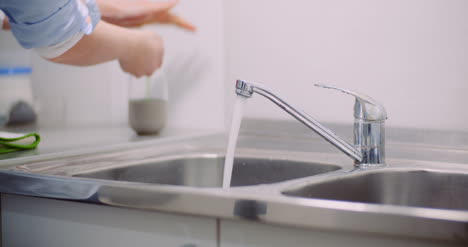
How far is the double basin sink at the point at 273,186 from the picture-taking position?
61 centimetres

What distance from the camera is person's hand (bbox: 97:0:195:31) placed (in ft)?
5.09

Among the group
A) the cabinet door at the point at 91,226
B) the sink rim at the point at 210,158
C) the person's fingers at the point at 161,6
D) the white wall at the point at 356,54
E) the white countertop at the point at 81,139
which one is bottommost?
the cabinet door at the point at 91,226

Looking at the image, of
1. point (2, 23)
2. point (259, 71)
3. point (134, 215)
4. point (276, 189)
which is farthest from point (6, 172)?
point (2, 23)

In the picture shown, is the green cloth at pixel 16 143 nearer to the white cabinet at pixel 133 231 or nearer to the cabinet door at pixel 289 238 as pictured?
the white cabinet at pixel 133 231

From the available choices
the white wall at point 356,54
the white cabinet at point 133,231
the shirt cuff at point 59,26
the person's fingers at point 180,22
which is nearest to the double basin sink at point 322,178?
the white cabinet at point 133,231

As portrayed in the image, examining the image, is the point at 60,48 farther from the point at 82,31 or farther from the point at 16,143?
the point at 16,143

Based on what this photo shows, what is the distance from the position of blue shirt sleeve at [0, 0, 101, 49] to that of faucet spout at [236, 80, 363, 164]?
0.47 metres

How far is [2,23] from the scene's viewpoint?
1661mm

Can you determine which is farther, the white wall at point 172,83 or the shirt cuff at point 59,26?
the white wall at point 172,83

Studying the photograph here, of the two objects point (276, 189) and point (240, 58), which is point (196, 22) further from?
point (276, 189)

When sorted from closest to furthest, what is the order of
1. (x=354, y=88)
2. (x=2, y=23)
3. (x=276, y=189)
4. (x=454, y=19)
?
(x=276, y=189) < (x=454, y=19) < (x=354, y=88) < (x=2, y=23)

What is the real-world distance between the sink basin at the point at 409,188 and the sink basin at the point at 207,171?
3.8 inches

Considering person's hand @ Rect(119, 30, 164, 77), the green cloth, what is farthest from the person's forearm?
the green cloth

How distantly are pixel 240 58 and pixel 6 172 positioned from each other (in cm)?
73
